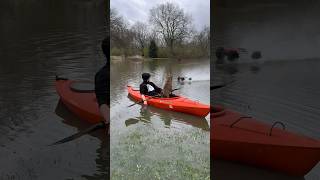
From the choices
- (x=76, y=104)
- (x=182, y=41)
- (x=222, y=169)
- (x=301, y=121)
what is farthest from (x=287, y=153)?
(x=76, y=104)

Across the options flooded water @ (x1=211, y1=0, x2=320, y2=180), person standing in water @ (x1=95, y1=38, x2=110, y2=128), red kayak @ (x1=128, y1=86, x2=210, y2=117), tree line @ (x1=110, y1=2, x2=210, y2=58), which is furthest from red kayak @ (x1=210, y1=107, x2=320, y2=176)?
person standing in water @ (x1=95, y1=38, x2=110, y2=128)

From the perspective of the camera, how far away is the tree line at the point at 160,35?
301cm

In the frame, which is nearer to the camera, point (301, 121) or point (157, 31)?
point (301, 121)

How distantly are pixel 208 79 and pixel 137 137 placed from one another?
751 millimetres

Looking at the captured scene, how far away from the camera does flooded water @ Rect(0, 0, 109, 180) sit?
2.72 m

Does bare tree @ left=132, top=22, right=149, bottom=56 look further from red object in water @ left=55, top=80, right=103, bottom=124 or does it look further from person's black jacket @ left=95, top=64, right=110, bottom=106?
red object in water @ left=55, top=80, right=103, bottom=124

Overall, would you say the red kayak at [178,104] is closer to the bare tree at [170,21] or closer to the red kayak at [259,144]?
the red kayak at [259,144]

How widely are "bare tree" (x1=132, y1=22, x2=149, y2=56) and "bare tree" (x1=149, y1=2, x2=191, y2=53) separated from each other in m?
0.09

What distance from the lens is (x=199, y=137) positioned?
3.14m

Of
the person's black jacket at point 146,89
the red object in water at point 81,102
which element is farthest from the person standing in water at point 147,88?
the red object in water at point 81,102

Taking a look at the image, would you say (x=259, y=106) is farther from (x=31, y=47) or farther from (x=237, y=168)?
(x=31, y=47)

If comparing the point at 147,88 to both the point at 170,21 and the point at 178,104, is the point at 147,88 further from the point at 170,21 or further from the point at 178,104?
the point at 170,21

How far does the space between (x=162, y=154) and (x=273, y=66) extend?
111cm

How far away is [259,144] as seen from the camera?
2.65 meters
